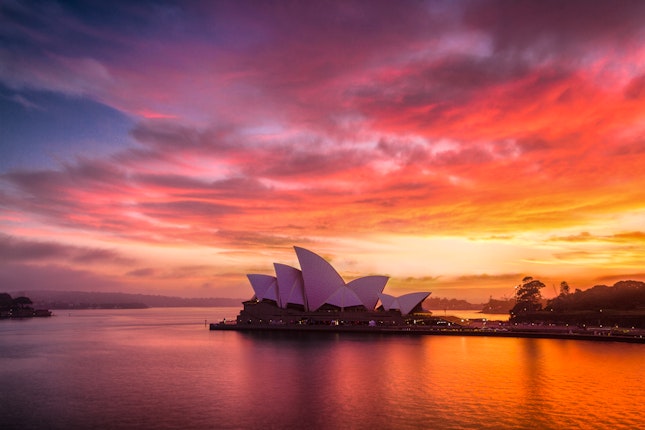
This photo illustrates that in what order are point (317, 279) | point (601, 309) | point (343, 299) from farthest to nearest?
1. point (601, 309)
2. point (343, 299)
3. point (317, 279)

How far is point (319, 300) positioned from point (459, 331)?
2864 centimetres

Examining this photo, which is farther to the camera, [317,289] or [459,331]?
[317,289]

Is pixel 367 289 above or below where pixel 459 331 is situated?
→ above

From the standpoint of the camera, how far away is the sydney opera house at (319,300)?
327 feet

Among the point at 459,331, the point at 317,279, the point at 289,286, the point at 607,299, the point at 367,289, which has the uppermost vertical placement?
the point at 317,279

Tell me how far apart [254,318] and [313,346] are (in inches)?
1435

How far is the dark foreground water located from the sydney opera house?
29.8 m

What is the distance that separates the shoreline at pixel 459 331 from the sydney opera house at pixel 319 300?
197 cm

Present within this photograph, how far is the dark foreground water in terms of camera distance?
31391 millimetres

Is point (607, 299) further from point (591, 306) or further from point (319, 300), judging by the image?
point (319, 300)

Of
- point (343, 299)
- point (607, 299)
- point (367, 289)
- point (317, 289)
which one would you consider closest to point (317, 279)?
point (317, 289)

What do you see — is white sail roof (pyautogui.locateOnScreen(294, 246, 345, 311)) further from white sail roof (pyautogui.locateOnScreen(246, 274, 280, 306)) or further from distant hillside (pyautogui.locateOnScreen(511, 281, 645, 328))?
distant hillside (pyautogui.locateOnScreen(511, 281, 645, 328))

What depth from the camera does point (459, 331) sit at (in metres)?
90.7

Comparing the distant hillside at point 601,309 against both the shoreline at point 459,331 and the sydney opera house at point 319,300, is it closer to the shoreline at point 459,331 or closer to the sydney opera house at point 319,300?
the shoreline at point 459,331
